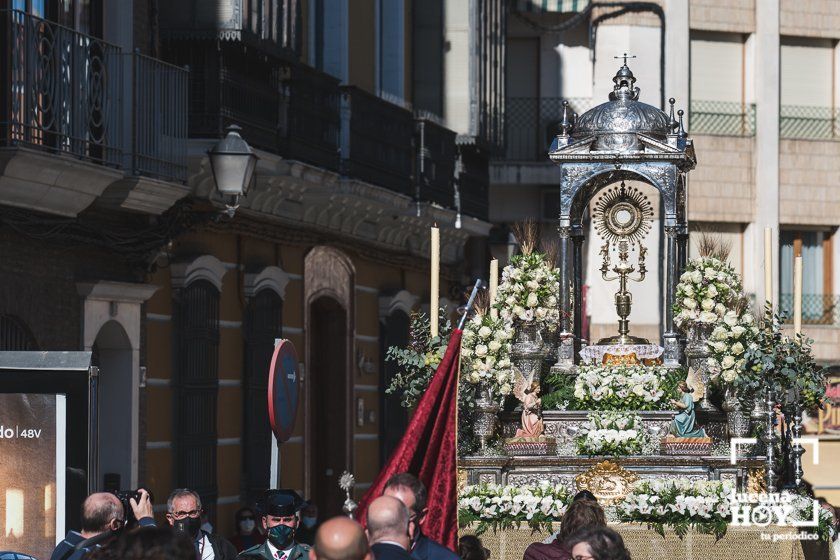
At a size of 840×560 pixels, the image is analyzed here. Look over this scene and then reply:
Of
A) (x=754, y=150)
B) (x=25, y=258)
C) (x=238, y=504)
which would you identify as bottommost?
(x=238, y=504)

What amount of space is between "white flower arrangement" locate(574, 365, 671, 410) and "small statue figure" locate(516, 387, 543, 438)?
0.34m

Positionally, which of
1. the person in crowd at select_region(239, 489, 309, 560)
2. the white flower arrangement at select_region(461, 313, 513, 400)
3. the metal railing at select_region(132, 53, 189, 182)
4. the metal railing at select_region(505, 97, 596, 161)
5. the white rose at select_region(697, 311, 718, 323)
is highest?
the metal railing at select_region(505, 97, 596, 161)

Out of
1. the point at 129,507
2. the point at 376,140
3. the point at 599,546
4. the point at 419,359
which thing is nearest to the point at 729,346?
the point at 419,359

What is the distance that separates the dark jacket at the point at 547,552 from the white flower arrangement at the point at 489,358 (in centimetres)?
557

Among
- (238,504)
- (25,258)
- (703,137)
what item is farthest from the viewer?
(703,137)

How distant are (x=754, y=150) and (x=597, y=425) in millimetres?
18819

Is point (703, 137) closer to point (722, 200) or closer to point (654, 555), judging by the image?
point (722, 200)

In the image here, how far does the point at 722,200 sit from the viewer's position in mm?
34656

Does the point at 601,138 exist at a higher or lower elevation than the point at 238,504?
higher

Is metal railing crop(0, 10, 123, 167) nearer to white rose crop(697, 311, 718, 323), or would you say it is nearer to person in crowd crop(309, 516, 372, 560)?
white rose crop(697, 311, 718, 323)

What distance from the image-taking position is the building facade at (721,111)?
3428cm

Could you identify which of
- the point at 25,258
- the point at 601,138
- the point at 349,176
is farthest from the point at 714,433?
the point at 349,176

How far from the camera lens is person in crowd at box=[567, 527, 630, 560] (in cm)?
838

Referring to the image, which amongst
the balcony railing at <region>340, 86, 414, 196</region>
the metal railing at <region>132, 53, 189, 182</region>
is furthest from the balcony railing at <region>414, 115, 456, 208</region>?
the metal railing at <region>132, 53, 189, 182</region>
